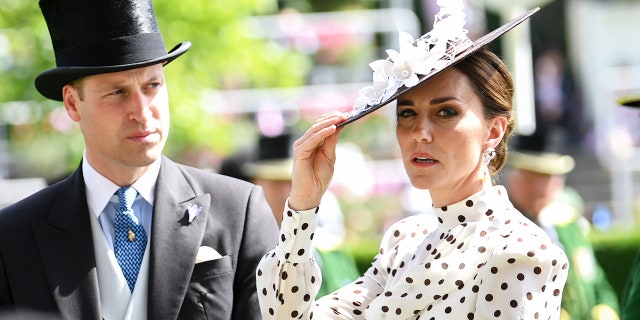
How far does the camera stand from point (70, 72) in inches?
164

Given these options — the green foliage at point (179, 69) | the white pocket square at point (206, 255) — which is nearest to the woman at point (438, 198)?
the white pocket square at point (206, 255)

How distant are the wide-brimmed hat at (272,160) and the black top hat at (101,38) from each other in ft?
12.1

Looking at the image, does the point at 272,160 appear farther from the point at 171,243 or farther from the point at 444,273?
the point at 444,273

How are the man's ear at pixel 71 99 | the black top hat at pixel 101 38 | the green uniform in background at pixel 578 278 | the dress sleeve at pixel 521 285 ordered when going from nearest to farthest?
1. the dress sleeve at pixel 521 285
2. the black top hat at pixel 101 38
3. the man's ear at pixel 71 99
4. the green uniform in background at pixel 578 278

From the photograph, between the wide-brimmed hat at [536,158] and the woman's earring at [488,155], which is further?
the wide-brimmed hat at [536,158]

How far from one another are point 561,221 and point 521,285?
4508 mm

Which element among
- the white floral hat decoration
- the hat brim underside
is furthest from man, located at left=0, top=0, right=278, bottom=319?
the hat brim underside

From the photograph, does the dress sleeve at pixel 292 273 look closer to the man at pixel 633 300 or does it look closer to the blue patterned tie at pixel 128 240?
the blue patterned tie at pixel 128 240

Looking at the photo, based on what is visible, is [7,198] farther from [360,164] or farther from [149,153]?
[149,153]

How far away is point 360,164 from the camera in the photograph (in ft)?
46.7

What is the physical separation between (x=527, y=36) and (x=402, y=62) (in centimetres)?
1291

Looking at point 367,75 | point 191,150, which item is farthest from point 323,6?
point 191,150

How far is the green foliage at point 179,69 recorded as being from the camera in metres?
11.8

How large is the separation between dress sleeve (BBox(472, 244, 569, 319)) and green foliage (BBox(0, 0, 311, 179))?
342 inches
